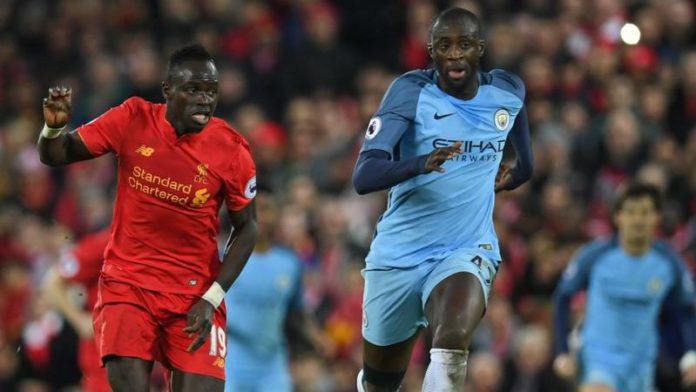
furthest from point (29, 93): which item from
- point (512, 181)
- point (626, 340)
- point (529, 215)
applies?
point (512, 181)

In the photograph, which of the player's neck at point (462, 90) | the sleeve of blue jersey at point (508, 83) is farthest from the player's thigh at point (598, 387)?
the player's neck at point (462, 90)

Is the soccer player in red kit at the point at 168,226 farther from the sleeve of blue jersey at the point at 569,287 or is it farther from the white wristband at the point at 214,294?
the sleeve of blue jersey at the point at 569,287

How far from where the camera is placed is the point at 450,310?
24.3 feet

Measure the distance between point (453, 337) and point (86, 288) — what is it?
154 inches

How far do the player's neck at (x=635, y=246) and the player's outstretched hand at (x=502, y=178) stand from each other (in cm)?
286

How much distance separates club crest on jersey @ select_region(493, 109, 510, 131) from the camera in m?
7.90

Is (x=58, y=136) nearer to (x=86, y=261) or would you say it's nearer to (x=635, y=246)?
(x=86, y=261)

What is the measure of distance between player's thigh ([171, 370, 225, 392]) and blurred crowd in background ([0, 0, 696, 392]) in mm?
3794

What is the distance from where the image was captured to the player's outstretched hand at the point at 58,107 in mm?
7148

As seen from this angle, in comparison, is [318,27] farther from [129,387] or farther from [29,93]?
[129,387]

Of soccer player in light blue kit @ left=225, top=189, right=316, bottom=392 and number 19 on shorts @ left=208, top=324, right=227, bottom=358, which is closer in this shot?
number 19 on shorts @ left=208, top=324, right=227, bottom=358

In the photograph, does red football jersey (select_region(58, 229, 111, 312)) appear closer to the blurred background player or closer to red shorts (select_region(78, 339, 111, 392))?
red shorts (select_region(78, 339, 111, 392))

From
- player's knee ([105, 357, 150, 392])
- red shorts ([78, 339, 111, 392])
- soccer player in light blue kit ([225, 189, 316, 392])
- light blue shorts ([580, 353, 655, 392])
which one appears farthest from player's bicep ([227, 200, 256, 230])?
light blue shorts ([580, 353, 655, 392])

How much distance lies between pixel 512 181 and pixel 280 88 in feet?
28.6
